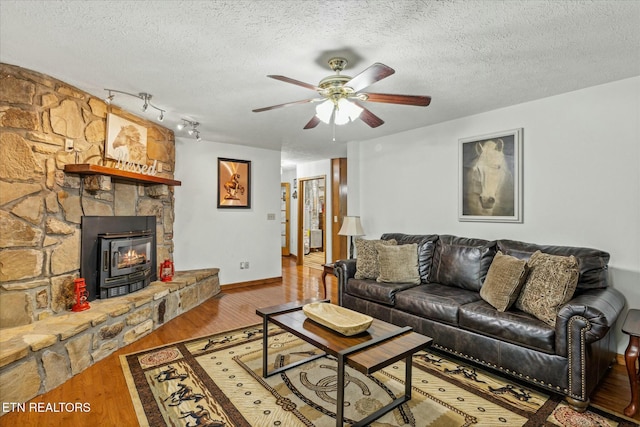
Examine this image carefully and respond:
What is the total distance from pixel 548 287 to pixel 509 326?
39 centimetres

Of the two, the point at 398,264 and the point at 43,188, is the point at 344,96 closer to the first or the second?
the point at 398,264

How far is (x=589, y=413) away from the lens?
201 cm

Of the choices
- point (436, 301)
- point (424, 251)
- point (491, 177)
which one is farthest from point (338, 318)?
point (491, 177)

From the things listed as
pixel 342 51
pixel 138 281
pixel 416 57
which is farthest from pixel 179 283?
pixel 416 57

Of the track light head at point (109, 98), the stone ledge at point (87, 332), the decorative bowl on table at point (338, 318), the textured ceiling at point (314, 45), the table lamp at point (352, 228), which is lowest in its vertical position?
the stone ledge at point (87, 332)

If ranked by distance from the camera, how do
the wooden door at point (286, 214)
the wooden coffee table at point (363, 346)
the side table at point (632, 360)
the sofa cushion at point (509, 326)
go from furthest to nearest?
the wooden door at point (286, 214)
the sofa cushion at point (509, 326)
the side table at point (632, 360)
the wooden coffee table at point (363, 346)

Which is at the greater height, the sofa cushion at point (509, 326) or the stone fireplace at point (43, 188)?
the stone fireplace at point (43, 188)

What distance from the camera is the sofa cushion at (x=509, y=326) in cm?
214

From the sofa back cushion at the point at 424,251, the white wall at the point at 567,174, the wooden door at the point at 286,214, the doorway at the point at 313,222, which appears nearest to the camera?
the white wall at the point at 567,174

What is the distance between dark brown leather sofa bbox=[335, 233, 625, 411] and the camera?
6.63ft

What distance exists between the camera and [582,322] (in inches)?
78.0

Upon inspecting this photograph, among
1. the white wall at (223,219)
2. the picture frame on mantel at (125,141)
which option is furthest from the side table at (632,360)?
the white wall at (223,219)

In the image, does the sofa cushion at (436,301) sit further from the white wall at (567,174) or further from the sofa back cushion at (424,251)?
the white wall at (567,174)

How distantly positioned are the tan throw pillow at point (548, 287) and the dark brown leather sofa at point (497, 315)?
60mm
